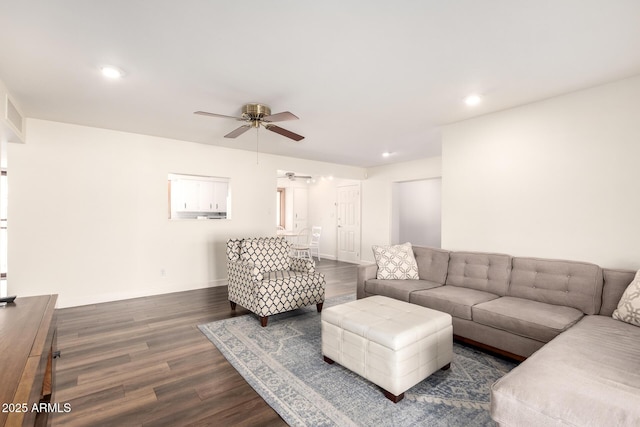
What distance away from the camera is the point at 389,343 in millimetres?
1969

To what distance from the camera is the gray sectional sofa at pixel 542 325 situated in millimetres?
1292

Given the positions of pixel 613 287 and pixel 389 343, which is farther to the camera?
pixel 613 287

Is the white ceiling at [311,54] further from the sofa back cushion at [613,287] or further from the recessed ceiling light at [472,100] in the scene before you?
the sofa back cushion at [613,287]

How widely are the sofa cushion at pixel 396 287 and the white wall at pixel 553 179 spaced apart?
0.78m

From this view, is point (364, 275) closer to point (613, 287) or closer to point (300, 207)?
point (613, 287)

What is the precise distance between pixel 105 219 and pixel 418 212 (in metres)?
6.60

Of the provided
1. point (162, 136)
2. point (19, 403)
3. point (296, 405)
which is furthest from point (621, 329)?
point (162, 136)

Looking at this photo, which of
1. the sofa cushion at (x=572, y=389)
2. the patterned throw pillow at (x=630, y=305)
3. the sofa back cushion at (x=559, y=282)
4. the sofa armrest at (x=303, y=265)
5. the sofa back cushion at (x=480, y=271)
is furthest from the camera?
the sofa armrest at (x=303, y=265)

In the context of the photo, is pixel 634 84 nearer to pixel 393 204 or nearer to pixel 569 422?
pixel 569 422

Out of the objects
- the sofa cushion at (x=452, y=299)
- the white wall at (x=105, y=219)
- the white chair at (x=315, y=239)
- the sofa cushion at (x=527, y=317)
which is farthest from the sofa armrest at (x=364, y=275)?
the white chair at (x=315, y=239)

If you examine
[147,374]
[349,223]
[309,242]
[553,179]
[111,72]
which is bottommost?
[147,374]

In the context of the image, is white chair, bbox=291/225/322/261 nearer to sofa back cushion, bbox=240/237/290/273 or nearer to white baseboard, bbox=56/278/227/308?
sofa back cushion, bbox=240/237/290/273

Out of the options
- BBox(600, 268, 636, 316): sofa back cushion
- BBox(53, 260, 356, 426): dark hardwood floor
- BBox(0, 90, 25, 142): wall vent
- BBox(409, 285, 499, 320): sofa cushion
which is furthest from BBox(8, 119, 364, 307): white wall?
BBox(600, 268, 636, 316): sofa back cushion

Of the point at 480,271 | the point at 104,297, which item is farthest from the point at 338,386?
the point at 104,297
